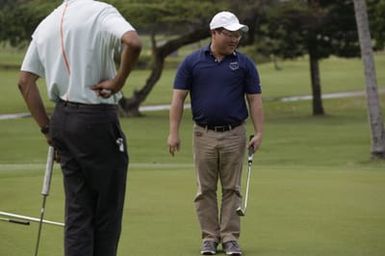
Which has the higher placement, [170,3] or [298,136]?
[170,3]

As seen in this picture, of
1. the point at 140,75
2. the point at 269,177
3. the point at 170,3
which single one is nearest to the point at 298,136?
the point at 170,3

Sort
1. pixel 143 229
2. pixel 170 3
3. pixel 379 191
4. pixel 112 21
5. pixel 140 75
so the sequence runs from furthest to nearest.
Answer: pixel 140 75 < pixel 170 3 < pixel 379 191 < pixel 143 229 < pixel 112 21

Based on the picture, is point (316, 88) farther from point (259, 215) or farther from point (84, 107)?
point (84, 107)

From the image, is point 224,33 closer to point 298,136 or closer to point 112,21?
point 112,21

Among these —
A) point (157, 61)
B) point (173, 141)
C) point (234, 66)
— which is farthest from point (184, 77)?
point (157, 61)

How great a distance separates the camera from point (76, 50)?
591cm

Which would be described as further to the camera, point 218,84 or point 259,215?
point 259,215

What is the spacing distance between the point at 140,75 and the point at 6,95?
15792mm

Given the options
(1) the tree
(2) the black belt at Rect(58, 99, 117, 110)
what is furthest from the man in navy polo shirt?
(1) the tree

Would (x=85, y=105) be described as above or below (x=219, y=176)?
above

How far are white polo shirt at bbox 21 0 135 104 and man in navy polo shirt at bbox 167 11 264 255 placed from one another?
7.29 feet

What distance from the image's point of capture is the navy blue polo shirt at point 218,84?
8.20m

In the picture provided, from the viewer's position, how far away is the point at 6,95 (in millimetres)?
55312

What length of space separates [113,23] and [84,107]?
1.70 feet
